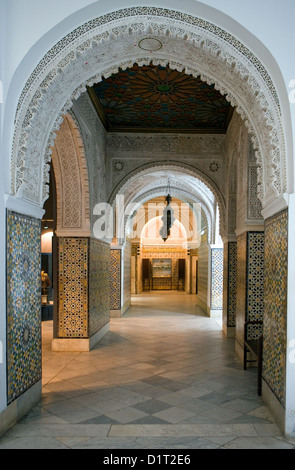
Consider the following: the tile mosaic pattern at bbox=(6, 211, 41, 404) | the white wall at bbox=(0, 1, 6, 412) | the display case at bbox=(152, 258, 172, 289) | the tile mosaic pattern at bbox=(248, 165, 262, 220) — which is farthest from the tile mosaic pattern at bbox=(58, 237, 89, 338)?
the display case at bbox=(152, 258, 172, 289)

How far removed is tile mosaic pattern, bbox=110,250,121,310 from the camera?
9.04 meters

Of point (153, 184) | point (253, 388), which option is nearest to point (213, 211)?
point (153, 184)

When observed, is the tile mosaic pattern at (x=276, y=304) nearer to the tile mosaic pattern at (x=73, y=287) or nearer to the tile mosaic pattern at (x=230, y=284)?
the tile mosaic pattern at (x=73, y=287)

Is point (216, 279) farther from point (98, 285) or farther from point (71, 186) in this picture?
point (71, 186)

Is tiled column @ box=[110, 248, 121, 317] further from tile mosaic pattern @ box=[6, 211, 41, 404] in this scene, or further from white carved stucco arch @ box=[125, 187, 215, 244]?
tile mosaic pattern @ box=[6, 211, 41, 404]

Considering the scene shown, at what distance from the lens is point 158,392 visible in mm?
3867

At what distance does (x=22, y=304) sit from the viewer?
312cm

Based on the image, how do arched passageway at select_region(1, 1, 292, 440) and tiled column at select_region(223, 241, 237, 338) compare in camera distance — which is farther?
tiled column at select_region(223, 241, 237, 338)

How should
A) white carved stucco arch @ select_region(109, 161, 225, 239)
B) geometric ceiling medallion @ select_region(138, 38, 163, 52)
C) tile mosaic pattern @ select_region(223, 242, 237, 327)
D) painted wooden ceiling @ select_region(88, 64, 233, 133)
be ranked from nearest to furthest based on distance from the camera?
geometric ceiling medallion @ select_region(138, 38, 163, 52)
painted wooden ceiling @ select_region(88, 64, 233, 133)
tile mosaic pattern @ select_region(223, 242, 237, 327)
white carved stucco arch @ select_region(109, 161, 225, 239)

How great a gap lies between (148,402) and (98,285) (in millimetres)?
2850

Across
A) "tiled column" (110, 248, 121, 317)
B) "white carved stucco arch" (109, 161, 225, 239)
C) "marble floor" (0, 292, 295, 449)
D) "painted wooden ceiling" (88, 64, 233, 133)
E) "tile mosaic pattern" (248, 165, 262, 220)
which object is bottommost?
"marble floor" (0, 292, 295, 449)

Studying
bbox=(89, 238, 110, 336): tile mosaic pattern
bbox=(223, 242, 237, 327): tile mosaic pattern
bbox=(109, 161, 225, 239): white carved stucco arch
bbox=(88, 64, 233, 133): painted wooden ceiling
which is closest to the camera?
bbox=(88, 64, 233, 133): painted wooden ceiling

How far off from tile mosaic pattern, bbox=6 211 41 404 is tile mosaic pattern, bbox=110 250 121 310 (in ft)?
18.1

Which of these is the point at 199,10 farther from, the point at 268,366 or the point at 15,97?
the point at 268,366
